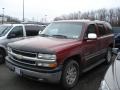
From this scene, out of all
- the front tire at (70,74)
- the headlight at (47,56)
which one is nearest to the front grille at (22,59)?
the headlight at (47,56)

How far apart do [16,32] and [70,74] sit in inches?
174

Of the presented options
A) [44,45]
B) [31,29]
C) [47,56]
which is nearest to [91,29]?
[44,45]

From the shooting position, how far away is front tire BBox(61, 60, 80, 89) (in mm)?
5246

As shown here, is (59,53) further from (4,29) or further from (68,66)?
(4,29)

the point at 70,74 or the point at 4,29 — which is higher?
the point at 4,29

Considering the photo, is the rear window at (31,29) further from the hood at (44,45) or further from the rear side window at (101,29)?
the hood at (44,45)

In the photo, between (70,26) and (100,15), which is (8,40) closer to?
(70,26)

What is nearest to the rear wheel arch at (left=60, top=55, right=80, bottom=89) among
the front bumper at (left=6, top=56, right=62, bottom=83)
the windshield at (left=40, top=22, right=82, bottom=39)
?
the front bumper at (left=6, top=56, right=62, bottom=83)

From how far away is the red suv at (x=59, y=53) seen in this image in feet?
16.2

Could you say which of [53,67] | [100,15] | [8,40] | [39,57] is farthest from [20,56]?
[100,15]

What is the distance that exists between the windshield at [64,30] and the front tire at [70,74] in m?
0.93

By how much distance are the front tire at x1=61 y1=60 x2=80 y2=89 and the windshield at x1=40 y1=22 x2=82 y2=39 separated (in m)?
0.93

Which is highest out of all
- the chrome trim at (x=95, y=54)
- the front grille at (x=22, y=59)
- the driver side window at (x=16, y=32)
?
the driver side window at (x=16, y=32)

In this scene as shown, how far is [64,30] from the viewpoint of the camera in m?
6.51
